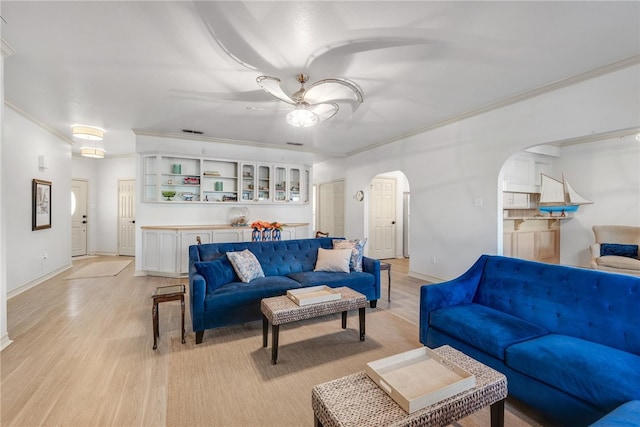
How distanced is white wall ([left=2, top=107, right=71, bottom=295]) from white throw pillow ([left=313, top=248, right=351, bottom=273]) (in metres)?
3.65

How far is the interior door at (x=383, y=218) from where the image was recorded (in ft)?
22.9

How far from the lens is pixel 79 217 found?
7.12 metres

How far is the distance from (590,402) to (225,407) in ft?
6.68

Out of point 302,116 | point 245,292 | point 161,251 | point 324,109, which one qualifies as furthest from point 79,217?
point 324,109

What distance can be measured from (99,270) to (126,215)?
2.21 m

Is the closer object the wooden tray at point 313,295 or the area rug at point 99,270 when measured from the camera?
the wooden tray at point 313,295

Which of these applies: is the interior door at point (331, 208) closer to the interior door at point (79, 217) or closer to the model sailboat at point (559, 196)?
the model sailboat at point (559, 196)

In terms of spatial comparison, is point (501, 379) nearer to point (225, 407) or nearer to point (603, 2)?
point (225, 407)

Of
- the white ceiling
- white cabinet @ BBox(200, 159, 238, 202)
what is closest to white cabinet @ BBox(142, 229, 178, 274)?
white cabinet @ BBox(200, 159, 238, 202)

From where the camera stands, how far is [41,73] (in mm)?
2988

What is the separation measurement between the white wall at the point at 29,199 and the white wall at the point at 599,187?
896 cm

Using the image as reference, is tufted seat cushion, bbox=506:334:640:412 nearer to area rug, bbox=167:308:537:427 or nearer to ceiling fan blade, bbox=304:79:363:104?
area rug, bbox=167:308:537:427

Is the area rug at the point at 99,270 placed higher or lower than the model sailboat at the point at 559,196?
lower

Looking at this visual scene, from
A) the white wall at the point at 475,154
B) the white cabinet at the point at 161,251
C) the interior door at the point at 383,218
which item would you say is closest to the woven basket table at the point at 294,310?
the white wall at the point at 475,154
